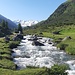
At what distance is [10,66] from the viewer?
5478 cm

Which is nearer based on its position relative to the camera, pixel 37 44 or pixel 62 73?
pixel 62 73

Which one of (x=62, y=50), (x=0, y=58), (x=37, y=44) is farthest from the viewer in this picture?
(x=37, y=44)

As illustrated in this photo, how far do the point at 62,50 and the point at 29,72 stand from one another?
2027 inches

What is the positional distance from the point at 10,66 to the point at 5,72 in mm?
9720

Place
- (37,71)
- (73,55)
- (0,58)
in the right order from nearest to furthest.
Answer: (37,71)
(0,58)
(73,55)

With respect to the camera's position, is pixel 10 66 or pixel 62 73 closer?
pixel 62 73

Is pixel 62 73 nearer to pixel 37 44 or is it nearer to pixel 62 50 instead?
pixel 62 50

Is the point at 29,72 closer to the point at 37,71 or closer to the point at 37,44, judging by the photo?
the point at 37,71

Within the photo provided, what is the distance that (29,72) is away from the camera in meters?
44.4

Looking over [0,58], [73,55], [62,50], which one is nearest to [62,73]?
[0,58]

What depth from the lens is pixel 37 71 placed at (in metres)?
44.6

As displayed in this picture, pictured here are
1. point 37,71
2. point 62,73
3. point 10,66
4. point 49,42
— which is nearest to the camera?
point 62,73

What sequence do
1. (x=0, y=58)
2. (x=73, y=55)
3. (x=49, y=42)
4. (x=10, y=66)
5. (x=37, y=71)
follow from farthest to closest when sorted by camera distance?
(x=49, y=42) → (x=73, y=55) → (x=0, y=58) → (x=10, y=66) → (x=37, y=71)

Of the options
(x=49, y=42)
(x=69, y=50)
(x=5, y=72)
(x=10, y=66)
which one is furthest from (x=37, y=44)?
(x=5, y=72)
